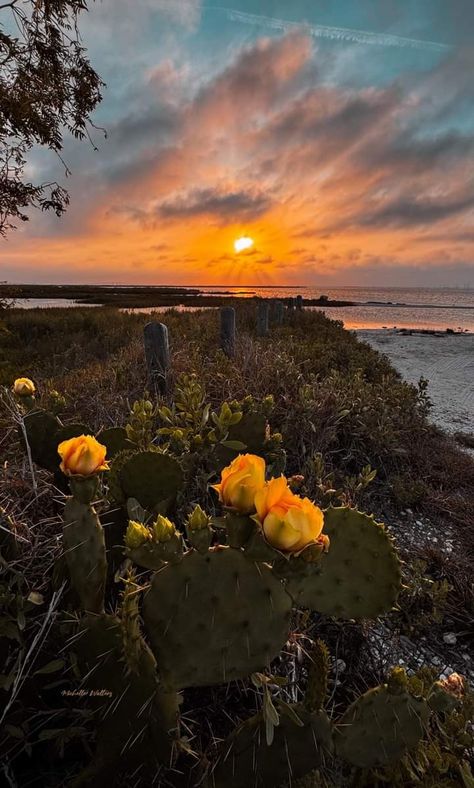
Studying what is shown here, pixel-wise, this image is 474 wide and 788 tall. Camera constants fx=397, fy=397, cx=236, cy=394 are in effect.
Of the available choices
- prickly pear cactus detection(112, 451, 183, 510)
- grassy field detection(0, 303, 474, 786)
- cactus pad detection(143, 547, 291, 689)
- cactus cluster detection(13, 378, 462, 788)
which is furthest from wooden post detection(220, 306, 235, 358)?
cactus pad detection(143, 547, 291, 689)

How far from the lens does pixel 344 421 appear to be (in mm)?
4574

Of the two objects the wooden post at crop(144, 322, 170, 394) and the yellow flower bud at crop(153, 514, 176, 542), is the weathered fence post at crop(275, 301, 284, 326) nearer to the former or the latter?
the wooden post at crop(144, 322, 170, 394)

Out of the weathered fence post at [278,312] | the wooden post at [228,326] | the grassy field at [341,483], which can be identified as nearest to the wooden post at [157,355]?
the grassy field at [341,483]

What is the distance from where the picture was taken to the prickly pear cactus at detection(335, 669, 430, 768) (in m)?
1.14

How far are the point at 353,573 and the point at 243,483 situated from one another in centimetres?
95

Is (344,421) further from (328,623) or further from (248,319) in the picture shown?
(248,319)

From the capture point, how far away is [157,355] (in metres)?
5.36

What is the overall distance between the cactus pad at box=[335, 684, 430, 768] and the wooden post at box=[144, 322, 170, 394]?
4.37 metres

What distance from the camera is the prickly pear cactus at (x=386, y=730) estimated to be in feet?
3.73

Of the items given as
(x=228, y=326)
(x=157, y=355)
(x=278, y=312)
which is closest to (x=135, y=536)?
(x=157, y=355)

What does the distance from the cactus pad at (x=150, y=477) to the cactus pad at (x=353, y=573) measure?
663 mm

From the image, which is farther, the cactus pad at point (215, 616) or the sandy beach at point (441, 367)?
the sandy beach at point (441, 367)

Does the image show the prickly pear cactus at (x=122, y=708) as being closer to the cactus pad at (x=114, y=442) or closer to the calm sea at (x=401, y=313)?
the cactus pad at (x=114, y=442)

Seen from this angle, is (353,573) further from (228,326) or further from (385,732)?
(228,326)
